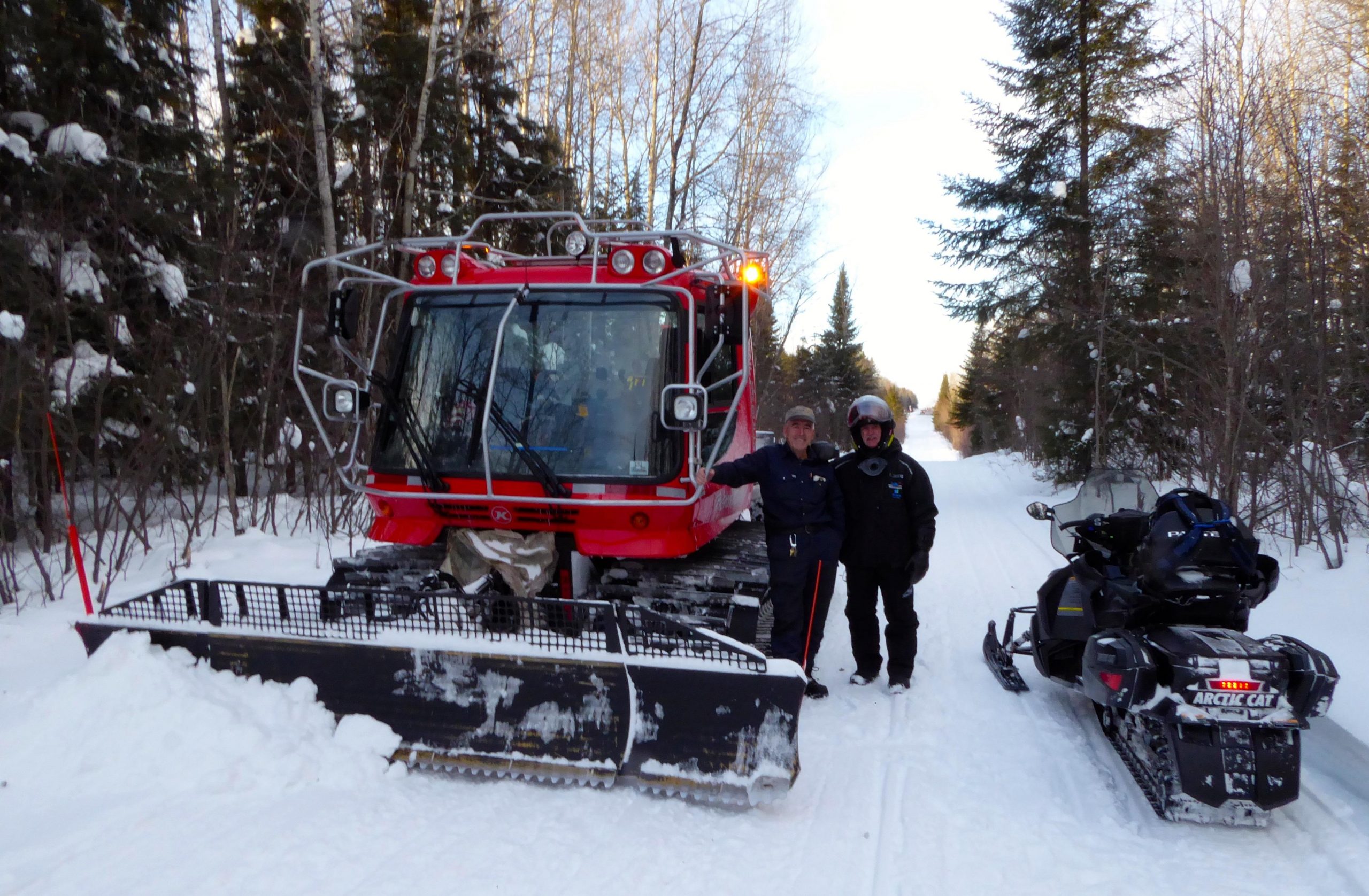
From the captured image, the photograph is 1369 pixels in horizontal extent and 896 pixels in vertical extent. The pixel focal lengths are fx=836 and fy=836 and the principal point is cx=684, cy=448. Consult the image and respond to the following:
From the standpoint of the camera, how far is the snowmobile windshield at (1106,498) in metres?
4.69

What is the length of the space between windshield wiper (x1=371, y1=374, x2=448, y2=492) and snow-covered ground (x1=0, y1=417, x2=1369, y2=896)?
3.97 ft

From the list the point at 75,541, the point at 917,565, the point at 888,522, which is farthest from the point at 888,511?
the point at 75,541

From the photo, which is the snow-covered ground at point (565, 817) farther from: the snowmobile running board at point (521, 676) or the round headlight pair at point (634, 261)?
the round headlight pair at point (634, 261)

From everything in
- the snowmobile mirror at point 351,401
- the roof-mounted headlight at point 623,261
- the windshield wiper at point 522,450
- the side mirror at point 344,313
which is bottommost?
the windshield wiper at point 522,450

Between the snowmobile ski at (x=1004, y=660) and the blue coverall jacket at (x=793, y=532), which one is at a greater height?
the blue coverall jacket at (x=793, y=532)

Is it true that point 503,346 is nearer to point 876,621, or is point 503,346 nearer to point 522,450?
point 522,450

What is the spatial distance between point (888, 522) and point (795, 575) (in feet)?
2.50

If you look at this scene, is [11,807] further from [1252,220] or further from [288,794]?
[1252,220]

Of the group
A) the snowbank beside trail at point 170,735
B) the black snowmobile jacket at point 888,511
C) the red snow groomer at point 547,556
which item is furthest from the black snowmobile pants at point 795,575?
the snowbank beside trail at point 170,735

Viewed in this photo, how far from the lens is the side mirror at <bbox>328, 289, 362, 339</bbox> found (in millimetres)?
4531

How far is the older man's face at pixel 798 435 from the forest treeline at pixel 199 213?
17.7 ft

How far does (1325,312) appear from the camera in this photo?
7848 mm

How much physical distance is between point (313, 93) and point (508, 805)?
10.5 metres

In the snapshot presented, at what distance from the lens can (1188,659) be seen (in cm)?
348
